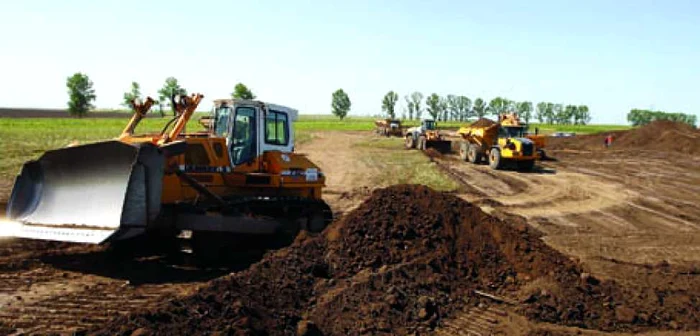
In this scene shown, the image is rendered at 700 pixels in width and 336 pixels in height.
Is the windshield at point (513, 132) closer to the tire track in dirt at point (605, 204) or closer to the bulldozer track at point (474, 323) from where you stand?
the tire track in dirt at point (605, 204)

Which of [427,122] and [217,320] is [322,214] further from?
[427,122]

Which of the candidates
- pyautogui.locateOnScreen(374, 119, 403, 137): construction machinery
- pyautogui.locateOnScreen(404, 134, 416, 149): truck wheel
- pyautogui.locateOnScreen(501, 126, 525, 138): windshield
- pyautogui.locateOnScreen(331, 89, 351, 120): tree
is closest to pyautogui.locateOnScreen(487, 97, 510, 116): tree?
pyautogui.locateOnScreen(331, 89, 351, 120): tree

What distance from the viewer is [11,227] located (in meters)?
8.27

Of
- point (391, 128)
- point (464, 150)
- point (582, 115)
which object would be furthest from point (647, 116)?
point (464, 150)

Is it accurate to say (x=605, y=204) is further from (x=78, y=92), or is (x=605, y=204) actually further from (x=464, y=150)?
(x=78, y=92)

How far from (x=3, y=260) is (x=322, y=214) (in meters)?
5.02

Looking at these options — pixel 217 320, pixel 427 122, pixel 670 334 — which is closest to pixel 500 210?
pixel 670 334

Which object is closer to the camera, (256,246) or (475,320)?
(475,320)

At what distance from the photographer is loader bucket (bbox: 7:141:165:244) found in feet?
25.0

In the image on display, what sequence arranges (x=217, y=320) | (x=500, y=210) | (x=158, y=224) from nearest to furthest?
(x=217, y=320)
(x=158, y=224)
(x=500, y=210)

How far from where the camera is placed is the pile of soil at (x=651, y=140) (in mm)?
40534

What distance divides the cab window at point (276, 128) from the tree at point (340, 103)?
5344 inches

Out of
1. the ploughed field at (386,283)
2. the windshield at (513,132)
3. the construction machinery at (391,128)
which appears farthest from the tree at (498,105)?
the ploughed field at (386,283)

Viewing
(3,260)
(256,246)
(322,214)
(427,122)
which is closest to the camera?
(3,260)
